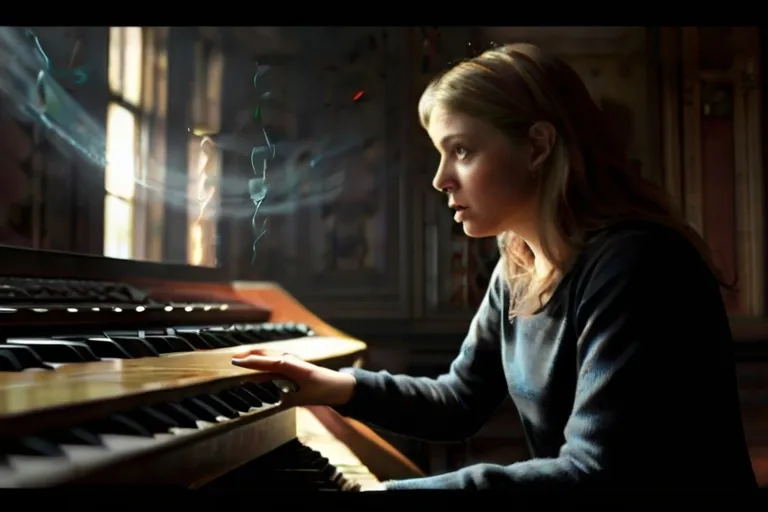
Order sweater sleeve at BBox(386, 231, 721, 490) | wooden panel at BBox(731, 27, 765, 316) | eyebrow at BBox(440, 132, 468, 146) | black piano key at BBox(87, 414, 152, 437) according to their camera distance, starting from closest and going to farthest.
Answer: black piano key at BBox(87, 414, 152, 437) < sweater sleeve at BBox(386, 231, 721, 490) < eyebrow at BBox(440, 132, 468, 146) < wooden panel at BBox(731, 27, 765, 316)

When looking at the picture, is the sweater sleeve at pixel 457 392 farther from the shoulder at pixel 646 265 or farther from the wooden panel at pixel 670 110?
the wooden panel at pixel 670 110

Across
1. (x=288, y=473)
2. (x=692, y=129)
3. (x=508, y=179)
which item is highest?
(x=692, y=129)

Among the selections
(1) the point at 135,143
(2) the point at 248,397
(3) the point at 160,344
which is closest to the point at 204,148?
(1) the point at 135,143

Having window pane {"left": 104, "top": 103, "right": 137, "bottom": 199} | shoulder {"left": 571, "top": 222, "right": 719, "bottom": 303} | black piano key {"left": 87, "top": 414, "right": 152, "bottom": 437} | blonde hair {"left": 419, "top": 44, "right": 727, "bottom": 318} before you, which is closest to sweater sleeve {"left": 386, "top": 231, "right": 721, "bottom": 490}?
shoulder {"left": 571, "top": 222, "right": 719, "bottom": 303}

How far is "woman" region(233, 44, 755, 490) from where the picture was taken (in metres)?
0.95

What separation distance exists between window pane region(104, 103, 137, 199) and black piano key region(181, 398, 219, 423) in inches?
33.2

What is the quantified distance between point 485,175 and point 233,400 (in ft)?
1.74

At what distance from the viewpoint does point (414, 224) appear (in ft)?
6.72

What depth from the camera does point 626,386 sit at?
94cm

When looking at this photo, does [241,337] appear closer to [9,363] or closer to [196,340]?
[196,340]

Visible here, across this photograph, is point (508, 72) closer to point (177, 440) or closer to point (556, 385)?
point (556, 385)

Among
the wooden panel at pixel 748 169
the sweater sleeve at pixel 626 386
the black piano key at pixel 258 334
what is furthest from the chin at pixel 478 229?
the wooden panel at pixel 748 169

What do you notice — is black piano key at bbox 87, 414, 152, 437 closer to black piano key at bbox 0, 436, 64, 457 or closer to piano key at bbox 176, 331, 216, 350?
black piano key at bbox 0, 436, 64, 457

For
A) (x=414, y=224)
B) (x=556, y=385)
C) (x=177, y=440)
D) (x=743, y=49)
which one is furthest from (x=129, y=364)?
(x=743, y=49)
